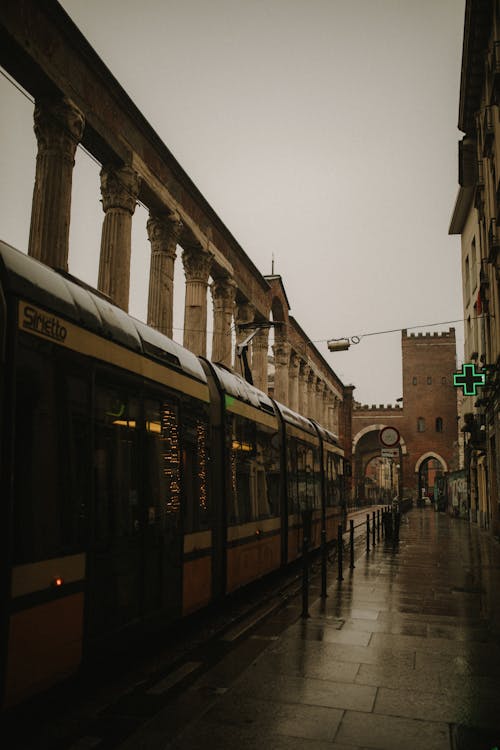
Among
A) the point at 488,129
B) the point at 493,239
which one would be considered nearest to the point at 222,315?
the point at 493,239

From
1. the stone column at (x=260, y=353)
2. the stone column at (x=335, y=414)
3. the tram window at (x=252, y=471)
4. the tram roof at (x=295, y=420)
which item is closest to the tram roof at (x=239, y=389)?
the tram window at (x=252, y=471)

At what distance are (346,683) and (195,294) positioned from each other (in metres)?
21.3

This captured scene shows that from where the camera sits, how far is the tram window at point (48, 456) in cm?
437

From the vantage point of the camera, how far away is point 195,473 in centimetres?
796

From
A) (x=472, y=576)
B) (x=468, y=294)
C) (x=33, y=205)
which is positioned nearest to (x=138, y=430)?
(x=472, y=576)

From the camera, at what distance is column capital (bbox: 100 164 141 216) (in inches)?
752

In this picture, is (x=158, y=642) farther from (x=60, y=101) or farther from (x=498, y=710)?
(x=60, y=101)

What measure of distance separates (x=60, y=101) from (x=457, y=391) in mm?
65493

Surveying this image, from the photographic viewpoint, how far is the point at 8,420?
4207 millimetres

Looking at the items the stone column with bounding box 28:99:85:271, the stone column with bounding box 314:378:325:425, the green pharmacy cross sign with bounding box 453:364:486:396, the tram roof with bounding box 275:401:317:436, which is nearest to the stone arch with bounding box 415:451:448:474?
the stone column with bounding box 314:378:325:425

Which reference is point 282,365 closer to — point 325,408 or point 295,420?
point 325,408

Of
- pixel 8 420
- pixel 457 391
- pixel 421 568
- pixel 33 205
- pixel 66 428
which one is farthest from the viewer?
pixel 457 391

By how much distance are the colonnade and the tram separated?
129 centimetres

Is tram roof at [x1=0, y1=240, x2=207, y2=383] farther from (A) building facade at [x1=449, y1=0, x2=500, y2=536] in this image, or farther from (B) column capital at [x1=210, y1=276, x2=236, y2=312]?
(B) column capital at [x1=210, y1=276, x2=236, y2=312]
